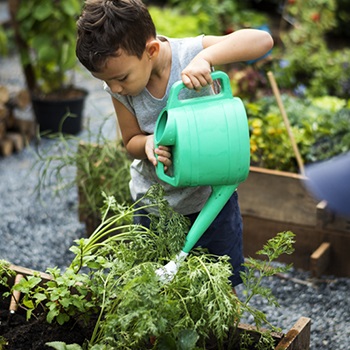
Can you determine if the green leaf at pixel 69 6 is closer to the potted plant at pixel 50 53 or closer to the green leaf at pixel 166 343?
the potted plant at pixel 50 53

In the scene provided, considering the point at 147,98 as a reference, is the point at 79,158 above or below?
below

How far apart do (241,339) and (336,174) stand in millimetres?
705

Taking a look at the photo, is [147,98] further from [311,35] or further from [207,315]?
[311,35]

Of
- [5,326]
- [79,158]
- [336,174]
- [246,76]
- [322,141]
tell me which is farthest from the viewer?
[246,76]

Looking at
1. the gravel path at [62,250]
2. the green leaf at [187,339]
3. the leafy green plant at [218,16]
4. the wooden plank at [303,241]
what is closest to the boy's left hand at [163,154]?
the green leaf at [187,339]

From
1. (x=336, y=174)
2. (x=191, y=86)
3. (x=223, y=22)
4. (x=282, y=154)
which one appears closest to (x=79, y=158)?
(x=282, y=154)

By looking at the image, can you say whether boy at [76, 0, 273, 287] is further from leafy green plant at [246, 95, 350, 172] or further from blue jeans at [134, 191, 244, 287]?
leafy green plant at [246, 95, 350, 172]

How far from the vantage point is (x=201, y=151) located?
2.04 meters

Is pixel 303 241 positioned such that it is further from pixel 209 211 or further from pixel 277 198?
pixel 209 211

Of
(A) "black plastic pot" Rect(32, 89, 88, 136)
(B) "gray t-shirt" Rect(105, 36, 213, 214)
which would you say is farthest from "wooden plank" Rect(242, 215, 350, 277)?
(A) "black plastic pot" Rect(32, 89, 88, 136)

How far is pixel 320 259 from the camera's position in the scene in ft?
10.8

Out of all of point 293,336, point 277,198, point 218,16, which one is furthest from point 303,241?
point 218,16

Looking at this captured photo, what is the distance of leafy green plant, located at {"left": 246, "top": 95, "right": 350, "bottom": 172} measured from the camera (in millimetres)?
3672

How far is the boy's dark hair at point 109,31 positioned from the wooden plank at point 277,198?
1.40 metres
